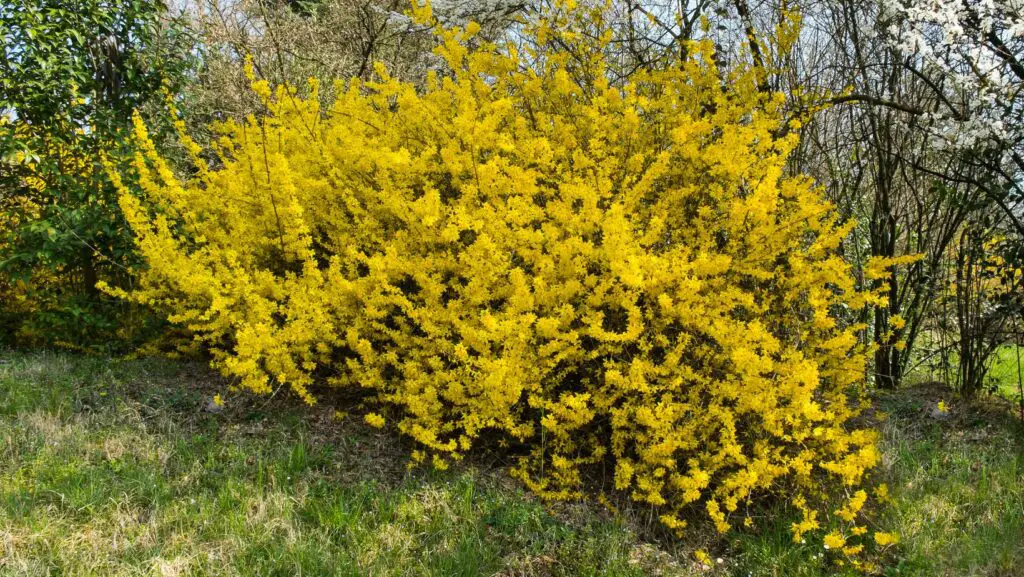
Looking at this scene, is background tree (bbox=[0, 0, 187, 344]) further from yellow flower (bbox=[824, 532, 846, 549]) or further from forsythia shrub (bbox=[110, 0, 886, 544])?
yellow flower (bbox=[824, 532, 846, 549])

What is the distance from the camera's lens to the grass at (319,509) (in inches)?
102

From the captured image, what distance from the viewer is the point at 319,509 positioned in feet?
9.38

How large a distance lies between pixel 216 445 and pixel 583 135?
2629mm

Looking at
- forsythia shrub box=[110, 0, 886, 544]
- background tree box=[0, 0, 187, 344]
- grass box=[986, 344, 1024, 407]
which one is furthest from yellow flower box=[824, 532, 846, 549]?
background tree box=[0, 0, 187, 344]

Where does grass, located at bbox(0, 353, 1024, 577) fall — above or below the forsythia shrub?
below

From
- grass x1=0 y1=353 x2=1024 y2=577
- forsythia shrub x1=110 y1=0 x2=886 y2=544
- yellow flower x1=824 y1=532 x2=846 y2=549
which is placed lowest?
grass x1=0 y1=353 x2=1024 y2=577

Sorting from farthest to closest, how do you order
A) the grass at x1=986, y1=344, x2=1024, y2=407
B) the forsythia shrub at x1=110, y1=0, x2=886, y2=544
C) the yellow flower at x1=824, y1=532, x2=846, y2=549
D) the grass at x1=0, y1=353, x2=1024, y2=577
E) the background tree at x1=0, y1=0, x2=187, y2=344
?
the grass at x1=986, y1=344, x2=1024, y2=407 < the background tree at x1=0, y1=0, x2=187, y2=344 < the forsythia shrub at x1=110, y1=0, x2=886, y2=544 < the yellow flower at x1=824, y1=532, x2=846, y2=549 < the grass at x1=0, y1=353, x2=1024, y2=577

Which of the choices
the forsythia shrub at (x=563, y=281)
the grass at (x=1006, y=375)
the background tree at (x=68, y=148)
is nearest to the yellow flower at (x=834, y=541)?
the forsythia shrub at (x=563, y=281)

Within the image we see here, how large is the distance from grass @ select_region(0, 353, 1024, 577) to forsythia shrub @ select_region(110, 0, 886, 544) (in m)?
0.21

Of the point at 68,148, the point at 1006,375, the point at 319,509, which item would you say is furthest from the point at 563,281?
the point at 1006,375

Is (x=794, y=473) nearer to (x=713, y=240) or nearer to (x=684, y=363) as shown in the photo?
(x=684, y=363)

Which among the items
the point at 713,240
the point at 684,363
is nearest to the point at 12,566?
the point at 684,363

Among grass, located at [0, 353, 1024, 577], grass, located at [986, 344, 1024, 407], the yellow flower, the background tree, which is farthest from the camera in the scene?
grass, located at [986, 344, 1024, 407]

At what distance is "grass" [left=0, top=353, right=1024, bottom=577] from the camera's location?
259 centimetres
